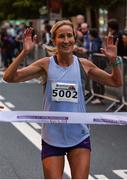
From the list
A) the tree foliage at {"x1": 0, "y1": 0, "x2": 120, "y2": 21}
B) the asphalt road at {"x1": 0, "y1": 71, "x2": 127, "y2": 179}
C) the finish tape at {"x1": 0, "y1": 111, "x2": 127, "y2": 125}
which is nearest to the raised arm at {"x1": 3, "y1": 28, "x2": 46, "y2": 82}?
the finish tape at {"x1": 0, "y1": 111, "x2": 127, "y2": 125}

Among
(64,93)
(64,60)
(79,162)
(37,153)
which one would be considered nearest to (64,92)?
(64,93)

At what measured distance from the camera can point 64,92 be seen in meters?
4.59

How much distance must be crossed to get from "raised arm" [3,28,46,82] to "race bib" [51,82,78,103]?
0.17 metres

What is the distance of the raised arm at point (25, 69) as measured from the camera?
14.8 ft

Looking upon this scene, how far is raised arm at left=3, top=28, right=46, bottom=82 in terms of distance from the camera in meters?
4.52

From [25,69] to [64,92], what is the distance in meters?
0.36

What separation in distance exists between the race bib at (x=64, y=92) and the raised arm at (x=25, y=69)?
0.17 meters

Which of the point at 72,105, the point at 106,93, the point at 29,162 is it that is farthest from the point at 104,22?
the point at 72,105

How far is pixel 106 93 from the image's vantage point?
13.4 metres

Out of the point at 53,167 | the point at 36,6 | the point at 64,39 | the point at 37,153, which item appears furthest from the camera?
the point at 36,6

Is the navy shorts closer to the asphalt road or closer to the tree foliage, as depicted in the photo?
the asphalt road

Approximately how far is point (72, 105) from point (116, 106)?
26.6ft

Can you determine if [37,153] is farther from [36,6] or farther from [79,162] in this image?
[36,6]

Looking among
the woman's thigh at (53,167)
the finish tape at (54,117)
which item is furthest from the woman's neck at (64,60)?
the woman's thigh at (53,167)
